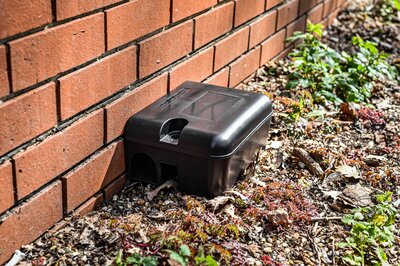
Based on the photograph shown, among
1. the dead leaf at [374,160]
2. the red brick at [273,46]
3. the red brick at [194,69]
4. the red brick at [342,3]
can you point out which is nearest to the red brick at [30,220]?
the red brick at [194,69]

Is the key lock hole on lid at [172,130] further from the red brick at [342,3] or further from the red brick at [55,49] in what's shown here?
the red brick at [342,3]

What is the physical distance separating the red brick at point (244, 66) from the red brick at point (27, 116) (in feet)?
5.43

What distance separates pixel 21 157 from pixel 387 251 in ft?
4.68

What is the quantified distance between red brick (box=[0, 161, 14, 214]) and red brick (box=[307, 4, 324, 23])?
3.31 m

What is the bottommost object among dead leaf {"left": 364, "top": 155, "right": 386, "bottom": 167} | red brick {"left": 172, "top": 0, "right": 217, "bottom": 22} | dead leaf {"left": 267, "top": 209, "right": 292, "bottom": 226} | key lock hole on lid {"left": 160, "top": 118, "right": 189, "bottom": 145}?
dead leaf {"left": 364, "top": 155, "right": 386, "bottom": 167}

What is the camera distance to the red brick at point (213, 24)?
3.29m

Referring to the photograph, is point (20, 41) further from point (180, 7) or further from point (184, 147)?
point (180, 7)

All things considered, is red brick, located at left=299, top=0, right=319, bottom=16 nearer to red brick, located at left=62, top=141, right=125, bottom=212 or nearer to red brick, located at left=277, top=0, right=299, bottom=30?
red brick, located at left=277, top=0, right=299, bottom=30

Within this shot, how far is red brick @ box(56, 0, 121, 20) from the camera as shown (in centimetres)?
224

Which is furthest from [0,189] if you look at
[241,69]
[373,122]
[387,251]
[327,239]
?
[373,122]

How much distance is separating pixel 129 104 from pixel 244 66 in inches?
52.8

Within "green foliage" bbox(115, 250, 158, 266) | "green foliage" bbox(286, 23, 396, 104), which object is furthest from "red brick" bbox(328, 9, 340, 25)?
"green foliage" bbox(115, 250, 158, 266)

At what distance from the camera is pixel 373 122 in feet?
12.5

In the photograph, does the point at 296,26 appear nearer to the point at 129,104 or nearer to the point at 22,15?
the point at 129,104
